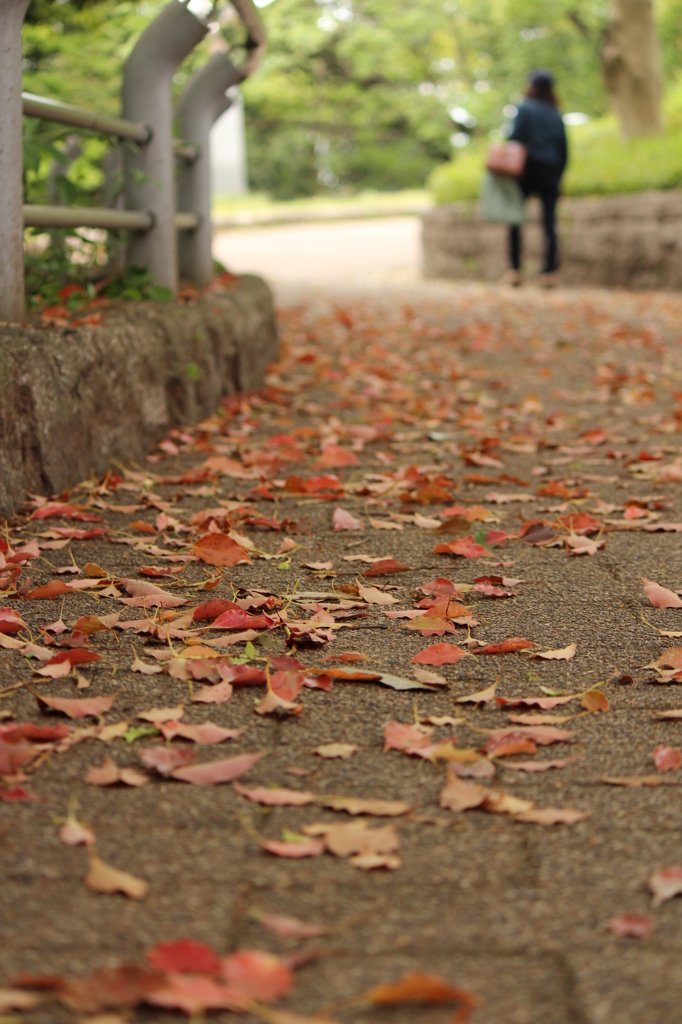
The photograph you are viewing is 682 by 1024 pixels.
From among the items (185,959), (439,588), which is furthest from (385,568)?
(185,959)

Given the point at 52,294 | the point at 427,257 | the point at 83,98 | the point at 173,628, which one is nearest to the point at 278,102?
the point at 427,257

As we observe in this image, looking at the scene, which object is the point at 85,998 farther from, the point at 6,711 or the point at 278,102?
the point at 278,102

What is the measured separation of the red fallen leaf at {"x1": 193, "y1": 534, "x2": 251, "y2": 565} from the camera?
2.75 metres

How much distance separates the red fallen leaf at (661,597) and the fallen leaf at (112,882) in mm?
1451

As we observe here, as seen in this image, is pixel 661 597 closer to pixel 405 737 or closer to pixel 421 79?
pixel 405 737

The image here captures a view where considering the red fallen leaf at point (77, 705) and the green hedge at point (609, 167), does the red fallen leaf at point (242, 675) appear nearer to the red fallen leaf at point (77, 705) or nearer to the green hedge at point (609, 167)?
the red fallen leaf at point (77, 705)

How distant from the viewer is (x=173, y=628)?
228 centimetres

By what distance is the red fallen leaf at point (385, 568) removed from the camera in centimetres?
271

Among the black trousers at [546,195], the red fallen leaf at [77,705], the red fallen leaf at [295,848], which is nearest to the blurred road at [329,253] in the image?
the black trousers at [546,195]

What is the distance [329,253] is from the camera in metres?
17.8

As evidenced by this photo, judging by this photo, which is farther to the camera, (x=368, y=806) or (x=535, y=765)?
(x=535, y=765)

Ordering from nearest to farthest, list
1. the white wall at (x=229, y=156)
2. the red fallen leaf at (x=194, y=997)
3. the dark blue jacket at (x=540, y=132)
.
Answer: the red fallen leaf at (x=194, y=997) → the dark blue jacket at (x=540, y=132) → the white wall at (x=229, y=156)

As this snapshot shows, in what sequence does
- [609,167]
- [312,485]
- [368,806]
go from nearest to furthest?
[368,806]
[312,485]
[609,167]

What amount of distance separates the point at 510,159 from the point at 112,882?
1008cm
